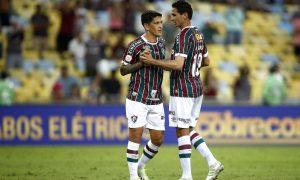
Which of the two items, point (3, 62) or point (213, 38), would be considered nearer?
point (3, 62)

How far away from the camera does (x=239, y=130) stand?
20656 mm

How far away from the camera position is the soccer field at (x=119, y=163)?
1277 centimetres

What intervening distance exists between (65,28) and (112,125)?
14.1 feet

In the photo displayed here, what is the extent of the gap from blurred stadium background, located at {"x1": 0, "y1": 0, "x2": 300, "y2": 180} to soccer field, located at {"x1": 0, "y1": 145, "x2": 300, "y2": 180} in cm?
5

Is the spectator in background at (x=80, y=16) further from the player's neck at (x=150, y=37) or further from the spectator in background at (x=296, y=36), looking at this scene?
the player's neck at (x=150, y=37)

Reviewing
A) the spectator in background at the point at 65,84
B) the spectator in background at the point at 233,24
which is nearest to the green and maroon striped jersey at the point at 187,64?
the spectator in background at the point at 65,84

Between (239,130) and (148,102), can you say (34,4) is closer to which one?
(239,130)

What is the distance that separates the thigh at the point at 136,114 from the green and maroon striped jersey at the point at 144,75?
0.25 ft

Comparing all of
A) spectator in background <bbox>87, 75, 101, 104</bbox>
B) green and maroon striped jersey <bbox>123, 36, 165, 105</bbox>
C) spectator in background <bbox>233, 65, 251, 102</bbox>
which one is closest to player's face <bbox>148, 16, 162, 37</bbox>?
green and maroon striped jersey <bbox>123, 36, 165, 105</bbox>

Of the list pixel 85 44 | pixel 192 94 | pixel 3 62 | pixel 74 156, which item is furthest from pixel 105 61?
pixel 192 94

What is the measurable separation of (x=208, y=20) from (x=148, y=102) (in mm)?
14550

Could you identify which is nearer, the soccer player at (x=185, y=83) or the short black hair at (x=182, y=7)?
the soccer player at (x=185, y=83)

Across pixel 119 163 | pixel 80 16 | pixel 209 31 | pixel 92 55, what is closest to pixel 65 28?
pixel 80 16

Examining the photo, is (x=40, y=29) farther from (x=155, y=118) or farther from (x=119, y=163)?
(x=155, y=118)
